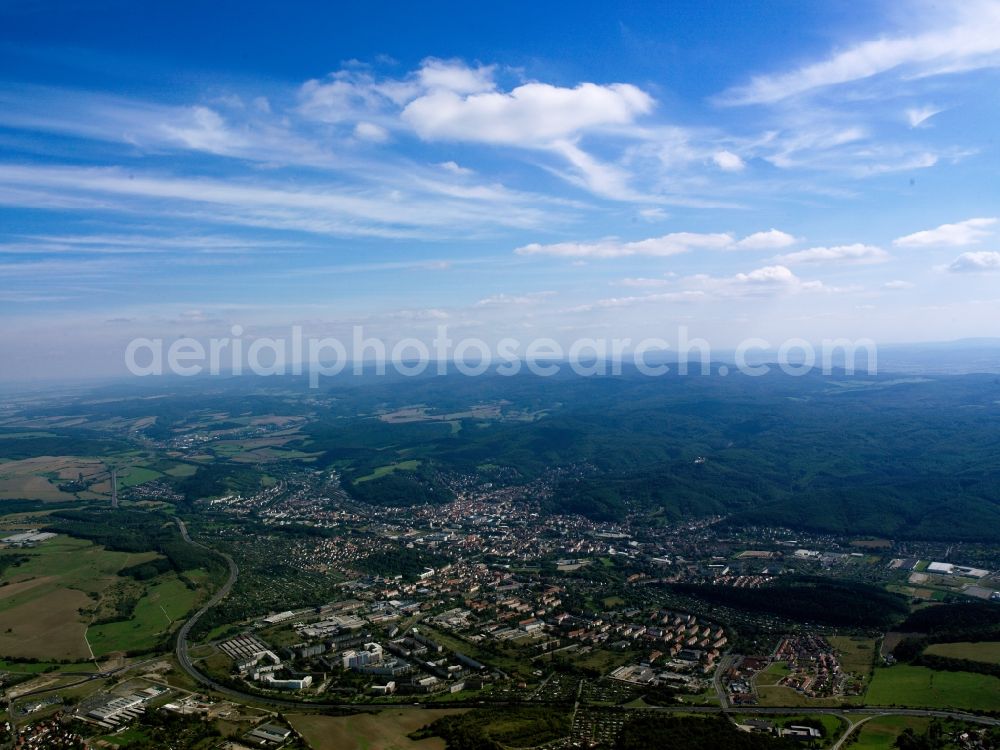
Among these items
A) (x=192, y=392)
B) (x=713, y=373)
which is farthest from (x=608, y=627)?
(x=192, y=392)

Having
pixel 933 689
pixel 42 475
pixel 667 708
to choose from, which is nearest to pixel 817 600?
pixel 933 689

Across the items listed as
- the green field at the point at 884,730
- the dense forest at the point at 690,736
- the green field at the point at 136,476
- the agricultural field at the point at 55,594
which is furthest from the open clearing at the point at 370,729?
the green field at the point at 136,476

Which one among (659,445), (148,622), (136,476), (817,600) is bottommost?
(148,622)

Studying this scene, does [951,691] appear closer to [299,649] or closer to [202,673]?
[299,649]

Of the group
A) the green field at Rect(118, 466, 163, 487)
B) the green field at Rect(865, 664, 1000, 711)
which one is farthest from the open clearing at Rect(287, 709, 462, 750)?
the green field at Rect(118, 466, 163, 487)

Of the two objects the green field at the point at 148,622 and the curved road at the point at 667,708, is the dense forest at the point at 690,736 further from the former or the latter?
the green field at the point at 148,622

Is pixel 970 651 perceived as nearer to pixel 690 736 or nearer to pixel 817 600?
pixel 817 600
